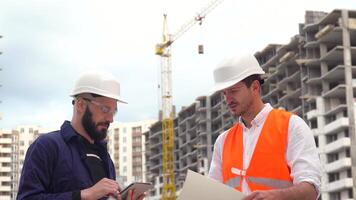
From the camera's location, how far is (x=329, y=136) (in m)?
80.2

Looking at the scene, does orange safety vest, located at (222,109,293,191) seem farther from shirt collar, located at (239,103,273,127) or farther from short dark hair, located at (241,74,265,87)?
short dark hair, located at (241,74,265,87)

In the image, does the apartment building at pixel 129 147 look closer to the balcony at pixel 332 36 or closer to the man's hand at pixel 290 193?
the balcony at pixel 332 36

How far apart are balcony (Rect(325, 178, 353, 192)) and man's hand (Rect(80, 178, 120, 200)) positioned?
7267cm

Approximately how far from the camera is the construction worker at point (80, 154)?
4805mm

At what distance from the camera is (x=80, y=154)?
5.14 meters

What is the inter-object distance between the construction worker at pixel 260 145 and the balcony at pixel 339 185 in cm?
7201

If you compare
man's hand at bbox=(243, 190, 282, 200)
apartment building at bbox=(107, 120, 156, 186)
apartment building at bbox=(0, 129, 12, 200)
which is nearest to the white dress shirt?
man's hand at bbox=(243, 190, 282, 200)

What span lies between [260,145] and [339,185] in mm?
73478

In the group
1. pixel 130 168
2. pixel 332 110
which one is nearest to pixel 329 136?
pixel 332 110

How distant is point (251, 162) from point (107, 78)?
1.13m

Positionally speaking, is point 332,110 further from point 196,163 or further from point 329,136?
point 196,163

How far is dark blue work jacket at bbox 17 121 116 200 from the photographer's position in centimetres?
481

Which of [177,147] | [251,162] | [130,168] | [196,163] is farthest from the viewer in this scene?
[130,168]

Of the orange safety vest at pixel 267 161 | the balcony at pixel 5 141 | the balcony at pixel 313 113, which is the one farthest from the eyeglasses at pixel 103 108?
the balcony at pixel 5 141
